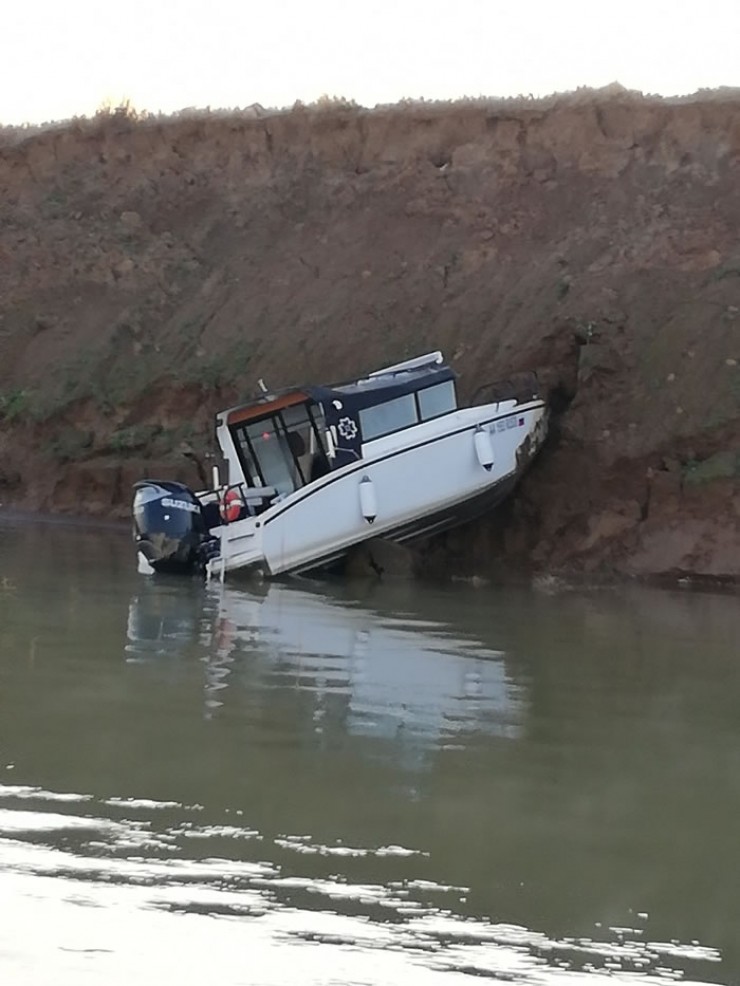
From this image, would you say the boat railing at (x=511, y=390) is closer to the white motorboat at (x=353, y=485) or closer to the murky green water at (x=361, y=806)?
the white motorboat at (x=353, y=485)

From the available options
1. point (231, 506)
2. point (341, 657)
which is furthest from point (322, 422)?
point (341, 657)

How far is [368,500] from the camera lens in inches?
812

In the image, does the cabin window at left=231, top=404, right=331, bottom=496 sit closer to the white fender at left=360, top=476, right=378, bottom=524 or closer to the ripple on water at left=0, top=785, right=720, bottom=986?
the white fender at left=360, top=476, right=378, bottom=524

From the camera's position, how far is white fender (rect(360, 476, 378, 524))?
67.7ft

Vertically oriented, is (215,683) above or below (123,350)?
below

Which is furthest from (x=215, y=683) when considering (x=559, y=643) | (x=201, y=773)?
(x=559, y=643)

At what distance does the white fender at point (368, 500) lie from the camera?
812 inches

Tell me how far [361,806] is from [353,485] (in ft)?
41.4

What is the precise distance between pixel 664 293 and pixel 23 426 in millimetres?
12115

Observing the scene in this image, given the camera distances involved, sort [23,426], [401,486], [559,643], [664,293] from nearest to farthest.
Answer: [559,643], [401,486], [664,293], [23,426]

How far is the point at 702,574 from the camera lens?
21.6m

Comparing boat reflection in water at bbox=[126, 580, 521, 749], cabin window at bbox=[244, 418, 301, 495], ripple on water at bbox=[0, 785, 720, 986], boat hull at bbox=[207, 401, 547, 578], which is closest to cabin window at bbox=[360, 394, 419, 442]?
boat hull at bbox=[207, 401, 547, 578]

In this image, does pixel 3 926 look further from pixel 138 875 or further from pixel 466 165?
pixel 466 165

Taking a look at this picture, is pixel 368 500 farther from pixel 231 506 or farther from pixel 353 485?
pixel 231 506
